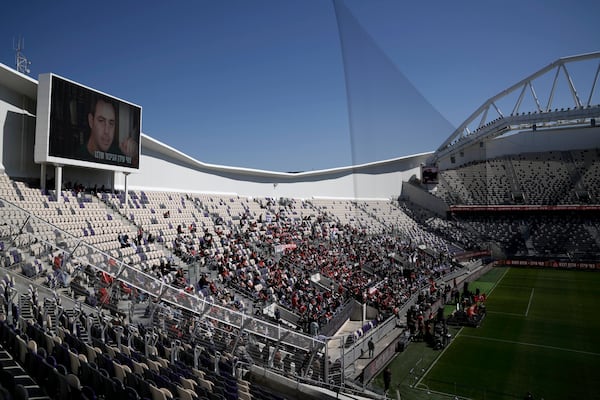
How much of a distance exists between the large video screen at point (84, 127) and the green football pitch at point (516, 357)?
1378cm

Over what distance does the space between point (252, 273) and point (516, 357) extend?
10.4 meters

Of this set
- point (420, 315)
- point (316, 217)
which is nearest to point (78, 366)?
point (420, 315)

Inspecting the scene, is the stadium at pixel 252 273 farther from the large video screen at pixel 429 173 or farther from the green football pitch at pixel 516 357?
the large video screen at pixel 429 173

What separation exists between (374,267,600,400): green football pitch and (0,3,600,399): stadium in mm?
97

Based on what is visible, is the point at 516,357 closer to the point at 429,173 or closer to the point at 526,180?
the point at 429,173

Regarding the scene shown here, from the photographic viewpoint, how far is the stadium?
814 cm

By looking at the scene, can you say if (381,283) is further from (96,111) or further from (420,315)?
(96,111)

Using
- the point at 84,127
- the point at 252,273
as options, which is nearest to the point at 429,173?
the point at 252,273

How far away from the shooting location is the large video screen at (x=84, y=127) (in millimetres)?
16172

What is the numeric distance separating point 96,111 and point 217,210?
33.4ft

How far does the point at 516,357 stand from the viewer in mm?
15078

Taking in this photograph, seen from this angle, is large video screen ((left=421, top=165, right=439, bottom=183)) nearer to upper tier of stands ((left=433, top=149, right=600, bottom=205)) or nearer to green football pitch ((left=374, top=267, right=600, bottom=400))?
upper tier of stands ((left=433, top=149, right=600, bottom=205))

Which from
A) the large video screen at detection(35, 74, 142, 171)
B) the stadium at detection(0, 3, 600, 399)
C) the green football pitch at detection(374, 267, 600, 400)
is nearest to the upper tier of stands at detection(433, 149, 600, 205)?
the stadium at detection(0, 3, 600, 399)

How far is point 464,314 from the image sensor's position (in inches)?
765
